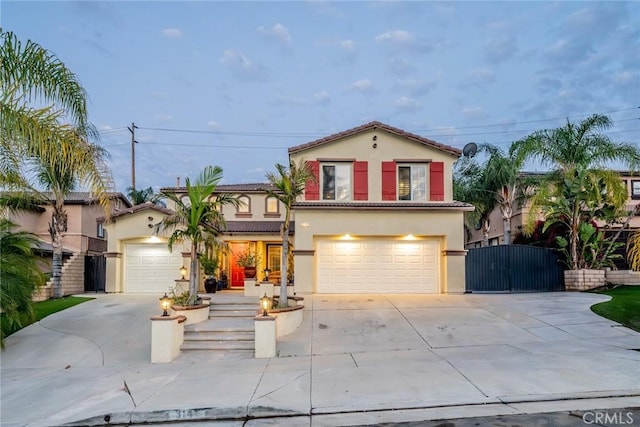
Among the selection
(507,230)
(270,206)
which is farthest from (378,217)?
(507,230)

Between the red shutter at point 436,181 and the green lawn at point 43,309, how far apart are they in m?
14.7

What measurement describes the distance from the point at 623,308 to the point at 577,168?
706cm

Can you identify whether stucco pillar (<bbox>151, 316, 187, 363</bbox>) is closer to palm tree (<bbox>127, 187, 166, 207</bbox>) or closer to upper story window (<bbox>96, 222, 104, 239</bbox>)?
upper story window (<bbox>96, 222, 104, 239</bbox>)

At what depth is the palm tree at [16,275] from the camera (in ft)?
36.6

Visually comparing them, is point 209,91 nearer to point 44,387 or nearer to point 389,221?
point 389,221

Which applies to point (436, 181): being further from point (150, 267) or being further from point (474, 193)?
point (150, 267)

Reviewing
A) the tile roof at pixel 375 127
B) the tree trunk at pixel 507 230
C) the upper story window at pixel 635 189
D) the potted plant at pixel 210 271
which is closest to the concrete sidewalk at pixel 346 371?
the potted plant at pixel 210 271

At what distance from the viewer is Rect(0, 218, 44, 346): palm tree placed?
11.2m

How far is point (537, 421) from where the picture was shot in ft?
20.1

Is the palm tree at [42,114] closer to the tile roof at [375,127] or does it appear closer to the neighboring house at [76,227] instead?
the tile roof at [375,127]

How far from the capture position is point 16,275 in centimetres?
1166

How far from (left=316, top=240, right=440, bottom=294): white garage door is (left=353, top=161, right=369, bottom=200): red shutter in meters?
1.92

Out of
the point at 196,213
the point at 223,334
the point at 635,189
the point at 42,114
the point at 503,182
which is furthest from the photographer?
the point at 635,189

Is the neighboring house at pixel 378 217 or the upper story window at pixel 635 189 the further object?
the upper story window at pixel 635 189
